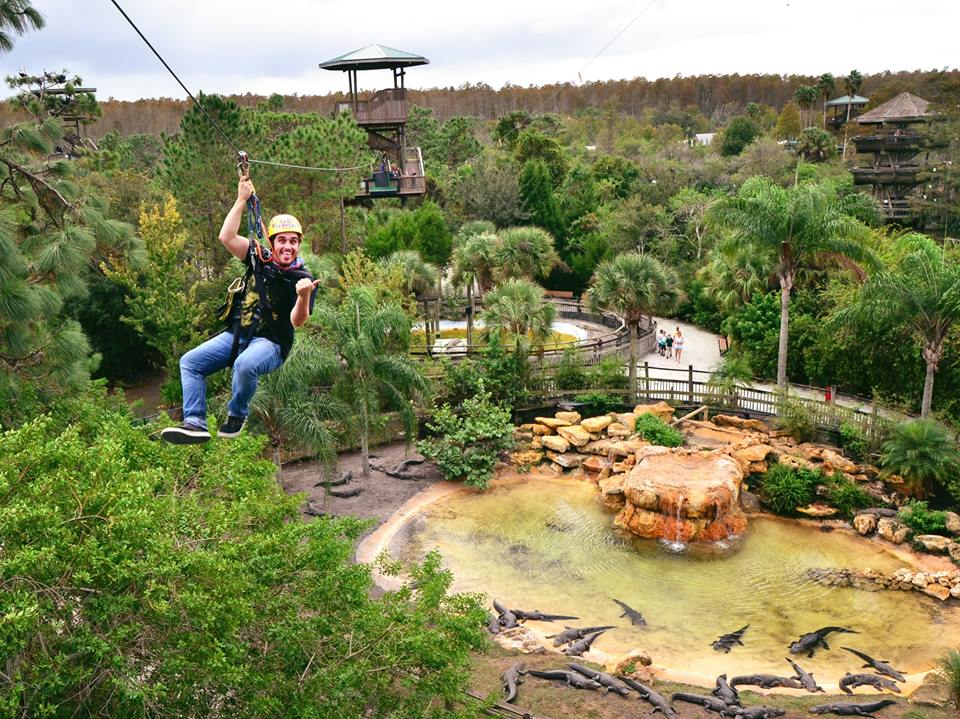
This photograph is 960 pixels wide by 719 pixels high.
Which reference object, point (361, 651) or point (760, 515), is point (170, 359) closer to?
point (760, 515)

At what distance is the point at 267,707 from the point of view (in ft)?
24.2

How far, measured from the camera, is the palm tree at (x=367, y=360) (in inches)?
769

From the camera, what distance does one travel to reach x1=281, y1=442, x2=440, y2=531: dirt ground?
64.3ft

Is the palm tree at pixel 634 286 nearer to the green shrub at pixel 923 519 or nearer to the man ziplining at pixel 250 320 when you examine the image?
the green shrub at pixel 923 519

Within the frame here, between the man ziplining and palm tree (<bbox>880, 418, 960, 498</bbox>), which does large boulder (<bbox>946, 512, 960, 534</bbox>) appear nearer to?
palm tree (<bbox>880, 418, 960, 498</bbox>)

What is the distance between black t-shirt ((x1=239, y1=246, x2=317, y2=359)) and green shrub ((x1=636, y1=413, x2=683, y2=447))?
53.4 feet

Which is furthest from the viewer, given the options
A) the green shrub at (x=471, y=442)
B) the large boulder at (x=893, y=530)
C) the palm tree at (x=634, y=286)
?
the palm tree at (x=634, y=286)

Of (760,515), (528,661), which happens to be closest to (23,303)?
(528,661)

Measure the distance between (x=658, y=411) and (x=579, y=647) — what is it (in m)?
10.8

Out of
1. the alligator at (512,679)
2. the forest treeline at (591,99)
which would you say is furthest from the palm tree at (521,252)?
the forest treeline at (591,99)

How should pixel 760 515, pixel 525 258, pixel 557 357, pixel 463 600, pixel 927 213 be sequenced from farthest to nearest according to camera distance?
1. pixel 927 213
2. pixel 525 258
3. pixel 557 357
4. pixel 760 515
5. pixel 463 600

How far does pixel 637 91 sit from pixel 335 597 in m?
135

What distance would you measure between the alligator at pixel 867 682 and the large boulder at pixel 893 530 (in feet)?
18.0

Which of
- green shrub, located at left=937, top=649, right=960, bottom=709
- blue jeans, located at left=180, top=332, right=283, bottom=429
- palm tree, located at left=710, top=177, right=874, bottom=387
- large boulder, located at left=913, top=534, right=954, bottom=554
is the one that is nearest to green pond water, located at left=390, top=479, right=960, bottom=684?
large boulder, located at left=913, top=534, right=954, bottom=554
